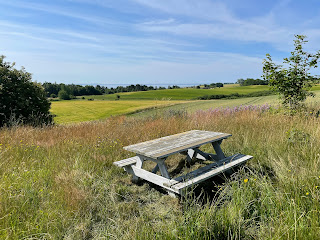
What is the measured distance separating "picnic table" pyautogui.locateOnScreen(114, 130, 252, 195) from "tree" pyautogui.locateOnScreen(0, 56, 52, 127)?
7833 millimetres

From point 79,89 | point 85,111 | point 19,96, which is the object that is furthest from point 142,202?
point 79,89

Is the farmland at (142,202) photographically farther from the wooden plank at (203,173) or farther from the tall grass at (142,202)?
the wooden plank at (203,173)

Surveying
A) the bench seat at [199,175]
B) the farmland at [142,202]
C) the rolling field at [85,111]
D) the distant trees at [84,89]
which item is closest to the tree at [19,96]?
the farmland at [142,202]

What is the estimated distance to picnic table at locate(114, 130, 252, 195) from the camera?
10.0 feet

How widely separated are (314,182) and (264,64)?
248 inches

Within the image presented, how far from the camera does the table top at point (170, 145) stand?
3.30 metres

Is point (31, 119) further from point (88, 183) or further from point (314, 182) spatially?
point (314, 182)

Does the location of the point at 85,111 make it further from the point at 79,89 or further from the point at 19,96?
the point at 79,89

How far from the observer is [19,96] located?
34.5 ft

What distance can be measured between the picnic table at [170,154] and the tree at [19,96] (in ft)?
25.7

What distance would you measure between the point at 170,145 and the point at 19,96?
32.0ft

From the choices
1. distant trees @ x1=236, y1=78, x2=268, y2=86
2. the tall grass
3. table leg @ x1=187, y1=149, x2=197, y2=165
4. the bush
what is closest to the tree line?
the bush

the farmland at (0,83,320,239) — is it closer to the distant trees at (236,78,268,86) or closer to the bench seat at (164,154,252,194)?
the bench seat at (164,154,252,194)

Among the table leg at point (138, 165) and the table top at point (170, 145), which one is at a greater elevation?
the table top at point (170, 145)
